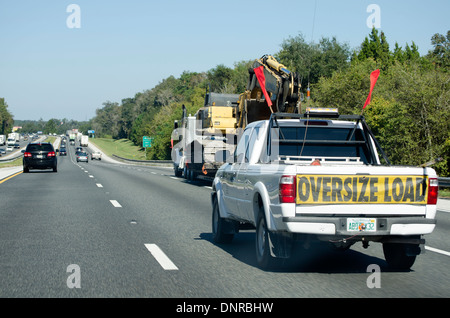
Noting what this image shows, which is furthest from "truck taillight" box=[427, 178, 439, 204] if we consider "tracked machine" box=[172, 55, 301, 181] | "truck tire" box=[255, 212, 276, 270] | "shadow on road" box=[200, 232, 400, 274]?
"tracked machine" box=[172, 55, 301, 181]

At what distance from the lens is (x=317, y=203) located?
6648 millimetres

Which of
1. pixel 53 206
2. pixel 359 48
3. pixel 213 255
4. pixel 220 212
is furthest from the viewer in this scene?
pixel 359 48

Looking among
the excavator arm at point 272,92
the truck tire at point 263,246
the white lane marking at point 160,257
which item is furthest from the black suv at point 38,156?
the truck tire at point 263,246

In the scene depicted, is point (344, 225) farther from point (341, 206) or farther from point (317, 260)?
point (317, 260)

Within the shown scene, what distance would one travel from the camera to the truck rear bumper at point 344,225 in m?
6.60

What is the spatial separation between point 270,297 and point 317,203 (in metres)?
1.27

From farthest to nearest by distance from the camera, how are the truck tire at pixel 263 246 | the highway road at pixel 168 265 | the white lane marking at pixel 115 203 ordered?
the white lane marking at pixel 115 203 → the truck tire at pixel 263 246 → the highway road at pixel 168 265

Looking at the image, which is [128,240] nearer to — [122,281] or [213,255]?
[213,255]

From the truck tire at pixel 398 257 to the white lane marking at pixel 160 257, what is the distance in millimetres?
2816

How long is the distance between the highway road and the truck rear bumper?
57cm

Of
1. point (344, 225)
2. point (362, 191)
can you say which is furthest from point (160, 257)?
point (362, 191)

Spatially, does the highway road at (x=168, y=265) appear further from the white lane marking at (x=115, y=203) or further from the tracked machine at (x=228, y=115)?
the tracked machine at (x=228, y=115)

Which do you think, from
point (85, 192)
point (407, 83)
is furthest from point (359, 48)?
point (85, 192)

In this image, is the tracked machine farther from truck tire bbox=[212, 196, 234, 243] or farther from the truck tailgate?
the truck tailgate
